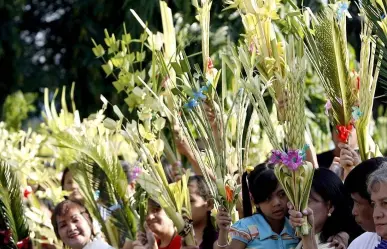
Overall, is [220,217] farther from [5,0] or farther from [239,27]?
[5,0]

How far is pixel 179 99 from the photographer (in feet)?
16.2

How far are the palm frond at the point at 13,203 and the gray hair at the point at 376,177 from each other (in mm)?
2758

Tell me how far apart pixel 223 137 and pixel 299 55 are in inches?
21.7

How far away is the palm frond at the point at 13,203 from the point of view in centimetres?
615

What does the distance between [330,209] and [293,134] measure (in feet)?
1.44

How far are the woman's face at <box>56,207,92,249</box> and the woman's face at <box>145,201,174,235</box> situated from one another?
0.41m

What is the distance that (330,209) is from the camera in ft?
14.7

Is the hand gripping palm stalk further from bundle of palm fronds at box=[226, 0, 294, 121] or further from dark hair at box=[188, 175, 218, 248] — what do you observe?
dark hair at box=[188, 175, 218, 248]

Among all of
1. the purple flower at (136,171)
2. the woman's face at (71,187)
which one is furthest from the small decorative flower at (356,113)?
the woman's face at (71,187)

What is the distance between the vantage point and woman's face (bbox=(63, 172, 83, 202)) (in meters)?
6.29

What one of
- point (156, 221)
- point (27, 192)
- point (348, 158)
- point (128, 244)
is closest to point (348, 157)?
point (348, 158)

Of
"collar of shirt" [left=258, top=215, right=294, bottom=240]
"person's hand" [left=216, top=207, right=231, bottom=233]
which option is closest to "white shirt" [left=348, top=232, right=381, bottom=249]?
"collar of shirt" [left=258, top=215, right=294, bottom=240]

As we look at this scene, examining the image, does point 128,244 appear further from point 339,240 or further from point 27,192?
point 339,240

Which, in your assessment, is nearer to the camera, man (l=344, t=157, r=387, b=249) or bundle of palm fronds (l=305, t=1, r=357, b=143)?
man (l=344, t=157, r=387, b=249)
